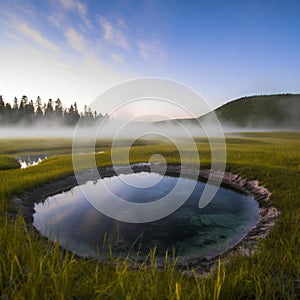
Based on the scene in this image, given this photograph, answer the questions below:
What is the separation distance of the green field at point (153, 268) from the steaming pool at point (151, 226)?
35.6 inches

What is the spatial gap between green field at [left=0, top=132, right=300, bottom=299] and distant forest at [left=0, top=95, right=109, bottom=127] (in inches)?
4398

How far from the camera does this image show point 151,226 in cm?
1121

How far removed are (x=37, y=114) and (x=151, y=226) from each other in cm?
13424

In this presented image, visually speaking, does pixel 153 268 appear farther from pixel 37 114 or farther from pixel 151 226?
pixel 37 114

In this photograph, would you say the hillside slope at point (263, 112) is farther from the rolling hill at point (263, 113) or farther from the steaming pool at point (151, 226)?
the steaming pool at point (151, 226)

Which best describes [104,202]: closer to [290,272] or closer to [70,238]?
[70,238]

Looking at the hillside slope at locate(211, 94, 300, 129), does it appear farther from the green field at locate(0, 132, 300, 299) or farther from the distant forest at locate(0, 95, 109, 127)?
the green field at locate(0, 132, 300, 299)

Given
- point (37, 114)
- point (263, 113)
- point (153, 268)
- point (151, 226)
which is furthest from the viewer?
point (263, 113)

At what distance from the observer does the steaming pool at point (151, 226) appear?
30.2ft

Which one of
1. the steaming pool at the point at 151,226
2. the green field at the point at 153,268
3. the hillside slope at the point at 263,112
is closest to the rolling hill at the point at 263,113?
the hillside slope at the point at 263,112

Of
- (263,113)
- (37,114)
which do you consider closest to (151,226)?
(37,114)

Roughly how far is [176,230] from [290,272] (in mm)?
6554

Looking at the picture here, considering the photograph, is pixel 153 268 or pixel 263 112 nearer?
pixel 153 268

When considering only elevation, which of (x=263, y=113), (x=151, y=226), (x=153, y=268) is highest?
(x=263, y=113)
